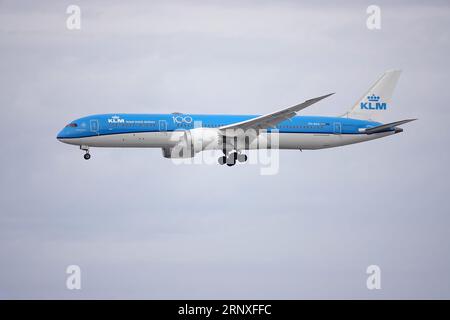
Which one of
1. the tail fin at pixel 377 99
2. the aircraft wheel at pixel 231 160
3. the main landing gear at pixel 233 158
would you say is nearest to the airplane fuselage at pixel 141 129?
the main landing gear at pixel 233 158

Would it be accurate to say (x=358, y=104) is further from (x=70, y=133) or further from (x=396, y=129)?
(x=70, y=133)

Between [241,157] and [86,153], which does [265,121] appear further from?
[86,153]

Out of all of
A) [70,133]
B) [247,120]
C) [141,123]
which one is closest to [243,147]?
[247,120]

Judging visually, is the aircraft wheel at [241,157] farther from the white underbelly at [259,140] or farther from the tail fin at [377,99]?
the tail fin at [377,99]

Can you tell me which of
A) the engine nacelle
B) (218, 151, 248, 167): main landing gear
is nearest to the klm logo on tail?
(218, 151, 248, 167): main landing gear

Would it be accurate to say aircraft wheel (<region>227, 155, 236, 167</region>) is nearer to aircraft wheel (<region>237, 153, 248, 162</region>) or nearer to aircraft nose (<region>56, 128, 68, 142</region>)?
aircraft wheel (<region>237, 153, 248, 162</region>)

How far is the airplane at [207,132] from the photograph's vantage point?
94812 millimetres

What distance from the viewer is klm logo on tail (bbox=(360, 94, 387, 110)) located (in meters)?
106

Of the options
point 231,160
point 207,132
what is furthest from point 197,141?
point 231,160

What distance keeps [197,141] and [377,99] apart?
21761mm

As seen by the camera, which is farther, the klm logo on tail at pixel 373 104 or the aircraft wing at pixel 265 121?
the klm logo on tail at pixel 373 104

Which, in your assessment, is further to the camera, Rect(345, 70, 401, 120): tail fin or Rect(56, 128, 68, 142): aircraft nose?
Rect(345, 70, 401, 120): tail fin

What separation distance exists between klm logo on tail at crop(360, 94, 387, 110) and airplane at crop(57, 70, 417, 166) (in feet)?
14.4

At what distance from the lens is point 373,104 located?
10606 centimetres
